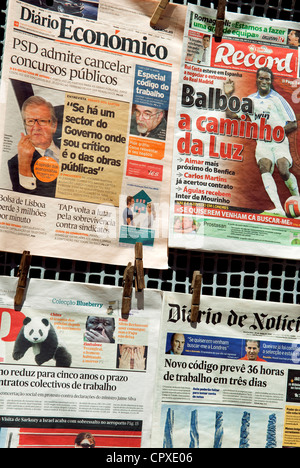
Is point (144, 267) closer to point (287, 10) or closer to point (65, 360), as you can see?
point (65, 360)

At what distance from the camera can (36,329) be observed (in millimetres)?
938

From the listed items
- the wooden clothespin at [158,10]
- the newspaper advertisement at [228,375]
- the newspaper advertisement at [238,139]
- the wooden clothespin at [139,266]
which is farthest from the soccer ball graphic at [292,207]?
the wooden clothespin at [158,10]

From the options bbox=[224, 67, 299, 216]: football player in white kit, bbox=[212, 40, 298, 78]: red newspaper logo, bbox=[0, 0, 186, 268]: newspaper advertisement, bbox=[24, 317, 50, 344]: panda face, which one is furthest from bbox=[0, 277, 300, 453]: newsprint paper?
bbox=[212, 40, 298, 78]: red newspaper logo

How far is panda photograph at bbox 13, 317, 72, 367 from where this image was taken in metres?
0.93

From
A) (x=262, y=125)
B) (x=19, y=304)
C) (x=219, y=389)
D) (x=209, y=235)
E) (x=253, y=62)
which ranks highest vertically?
(x=253, y=62)

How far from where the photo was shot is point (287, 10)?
1.06 meters

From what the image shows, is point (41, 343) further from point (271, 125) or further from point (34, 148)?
point (271, 125)

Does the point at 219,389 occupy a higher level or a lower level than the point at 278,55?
lower

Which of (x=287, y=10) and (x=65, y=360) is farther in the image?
(x=287, y=10)

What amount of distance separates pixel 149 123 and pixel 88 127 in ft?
0.37

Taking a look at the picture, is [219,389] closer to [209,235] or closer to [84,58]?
[209,235]

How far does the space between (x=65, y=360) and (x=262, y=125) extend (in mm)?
563

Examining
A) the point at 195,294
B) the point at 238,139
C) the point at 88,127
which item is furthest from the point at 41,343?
the point at 238,139

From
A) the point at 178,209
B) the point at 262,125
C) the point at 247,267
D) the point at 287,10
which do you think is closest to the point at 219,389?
the point at 247,267
